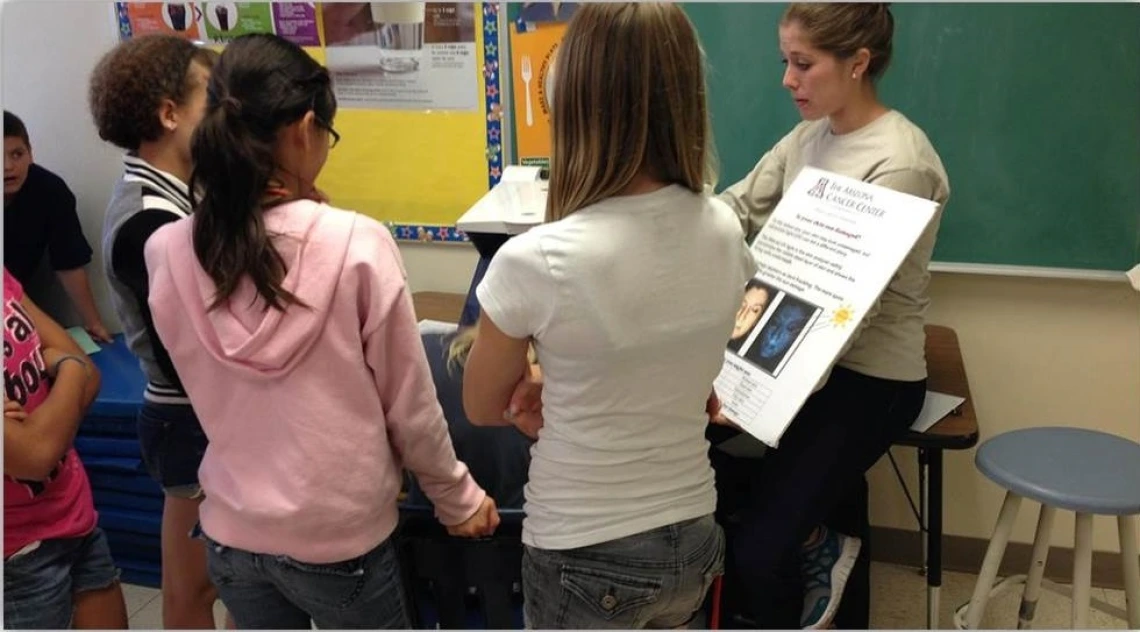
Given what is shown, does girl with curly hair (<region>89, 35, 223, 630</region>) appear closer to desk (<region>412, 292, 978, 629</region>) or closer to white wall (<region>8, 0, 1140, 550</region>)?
desk (<region>412, 292, 978, 629</region>)

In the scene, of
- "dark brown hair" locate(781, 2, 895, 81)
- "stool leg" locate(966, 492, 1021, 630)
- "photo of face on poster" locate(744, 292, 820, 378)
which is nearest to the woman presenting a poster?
"dark brown hair" locate(781, 2, 895, 81)

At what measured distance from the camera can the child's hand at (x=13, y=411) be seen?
4.02ft

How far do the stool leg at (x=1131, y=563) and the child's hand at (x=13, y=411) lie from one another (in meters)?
1.90

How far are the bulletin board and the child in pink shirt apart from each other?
1129mm

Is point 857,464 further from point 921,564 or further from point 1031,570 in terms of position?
point 921,564

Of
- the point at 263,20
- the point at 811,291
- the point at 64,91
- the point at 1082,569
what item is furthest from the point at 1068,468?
the point at 64,91

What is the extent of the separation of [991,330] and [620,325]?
4.84 ft

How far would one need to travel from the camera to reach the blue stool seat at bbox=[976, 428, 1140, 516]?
152 centimetres

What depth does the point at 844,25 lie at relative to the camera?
1.53 metres

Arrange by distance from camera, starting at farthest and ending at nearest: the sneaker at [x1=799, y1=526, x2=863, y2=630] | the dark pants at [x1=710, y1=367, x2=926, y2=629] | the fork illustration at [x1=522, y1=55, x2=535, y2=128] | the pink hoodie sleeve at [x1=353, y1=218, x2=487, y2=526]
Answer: the fork illustration at [x1=522, y1=55, x2=535, y2=128] < the sneaker at [x1=799, y1=526, x2=863, y2=630] < the dark pants at [x1=710, y1=367, x2=926, y2=629] < the pink hoodie sleeve at [x1=353, y1=218, x2=487, y2=526]

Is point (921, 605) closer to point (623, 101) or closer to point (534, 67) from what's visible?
point (534, 67)

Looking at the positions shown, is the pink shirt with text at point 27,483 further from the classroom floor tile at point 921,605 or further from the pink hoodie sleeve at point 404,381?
the classroom floor tile at point 921,605

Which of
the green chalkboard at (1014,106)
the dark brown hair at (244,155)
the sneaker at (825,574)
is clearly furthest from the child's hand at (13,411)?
the green chalkboard at (1014,106)

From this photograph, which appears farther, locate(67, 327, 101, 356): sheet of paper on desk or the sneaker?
locate(67, 327, 101, 356): sheet of paper on desk
